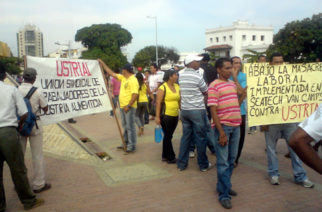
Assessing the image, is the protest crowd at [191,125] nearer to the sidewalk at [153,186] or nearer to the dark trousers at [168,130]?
the dark trousers at [168,130]

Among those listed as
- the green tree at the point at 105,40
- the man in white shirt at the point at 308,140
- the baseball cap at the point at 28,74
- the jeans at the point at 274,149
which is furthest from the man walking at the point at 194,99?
the green tree at the point at 105,40

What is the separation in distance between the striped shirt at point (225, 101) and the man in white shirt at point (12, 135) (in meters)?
2.36

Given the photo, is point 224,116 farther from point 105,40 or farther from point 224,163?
point 105,40

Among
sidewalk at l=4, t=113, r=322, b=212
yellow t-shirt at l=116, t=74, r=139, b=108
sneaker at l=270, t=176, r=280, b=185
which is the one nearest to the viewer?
sidewalk at l=4, t=113, r=322, b=212

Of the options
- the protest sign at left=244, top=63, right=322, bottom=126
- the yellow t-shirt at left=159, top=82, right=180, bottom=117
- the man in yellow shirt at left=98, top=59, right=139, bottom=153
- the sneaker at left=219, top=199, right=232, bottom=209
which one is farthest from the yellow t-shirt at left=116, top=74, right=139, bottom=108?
the sneaker at left=219, top=199, right=232, bottom=209

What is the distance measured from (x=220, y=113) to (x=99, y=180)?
233 cm

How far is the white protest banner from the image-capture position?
5.17m

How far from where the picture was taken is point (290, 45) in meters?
27.7

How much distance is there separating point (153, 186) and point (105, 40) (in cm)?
7650

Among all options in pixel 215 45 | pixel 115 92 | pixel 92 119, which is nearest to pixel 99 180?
pixel 115 92

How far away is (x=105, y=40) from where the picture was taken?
77688mm

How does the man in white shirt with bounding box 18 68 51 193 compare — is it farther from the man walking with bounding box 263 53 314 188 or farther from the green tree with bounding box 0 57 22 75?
the green tree with bounding box 0 57 22 75

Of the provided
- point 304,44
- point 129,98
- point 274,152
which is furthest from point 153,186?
point 304,44

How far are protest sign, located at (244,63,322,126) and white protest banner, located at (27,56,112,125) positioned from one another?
304 centimetres
